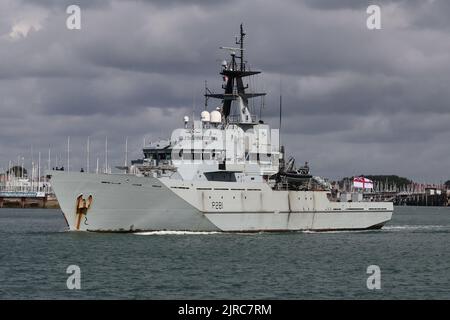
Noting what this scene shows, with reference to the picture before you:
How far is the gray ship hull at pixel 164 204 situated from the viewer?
53562 millimetres

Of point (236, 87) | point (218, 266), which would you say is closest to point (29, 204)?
point (236, 87)

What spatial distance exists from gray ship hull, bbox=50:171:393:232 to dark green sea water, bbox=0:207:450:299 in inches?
34.8

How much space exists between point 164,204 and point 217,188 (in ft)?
13.6

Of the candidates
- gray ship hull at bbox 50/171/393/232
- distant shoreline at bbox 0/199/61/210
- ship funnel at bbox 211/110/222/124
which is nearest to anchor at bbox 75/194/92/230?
gray ship hull at bbox 50/171/393/232

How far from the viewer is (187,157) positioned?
2324 inches

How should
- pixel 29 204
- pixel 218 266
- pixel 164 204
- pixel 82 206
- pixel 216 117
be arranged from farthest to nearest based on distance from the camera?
pixel 29 204, pixel 216 117, pixel 164 204, pixel 82 206, pixel 218 266

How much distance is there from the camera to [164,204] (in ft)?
179

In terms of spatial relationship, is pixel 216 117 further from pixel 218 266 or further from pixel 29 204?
pixel 29 204

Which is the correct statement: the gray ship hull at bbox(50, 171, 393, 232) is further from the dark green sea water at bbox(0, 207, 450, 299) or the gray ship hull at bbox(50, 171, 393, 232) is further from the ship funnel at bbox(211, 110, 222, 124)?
the ship funnel at bbox(211, 110, 222, 124)

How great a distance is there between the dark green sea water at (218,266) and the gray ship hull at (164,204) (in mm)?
885

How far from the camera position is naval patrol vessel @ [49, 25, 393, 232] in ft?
176

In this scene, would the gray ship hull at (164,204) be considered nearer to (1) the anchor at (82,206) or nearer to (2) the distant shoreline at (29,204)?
(1) the anchor at (82,206)
